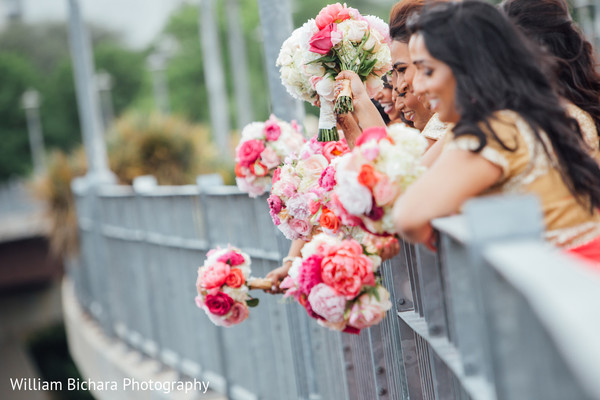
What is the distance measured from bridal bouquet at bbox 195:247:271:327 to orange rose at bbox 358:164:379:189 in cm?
104

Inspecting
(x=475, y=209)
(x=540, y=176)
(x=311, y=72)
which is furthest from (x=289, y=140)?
(x=475, y=209)

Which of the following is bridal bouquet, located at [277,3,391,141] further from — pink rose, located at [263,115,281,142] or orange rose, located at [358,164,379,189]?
orange rose, located at [358,164,379,189]

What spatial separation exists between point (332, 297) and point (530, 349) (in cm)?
114

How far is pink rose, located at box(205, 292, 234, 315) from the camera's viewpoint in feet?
11.3

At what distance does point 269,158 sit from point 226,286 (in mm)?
883

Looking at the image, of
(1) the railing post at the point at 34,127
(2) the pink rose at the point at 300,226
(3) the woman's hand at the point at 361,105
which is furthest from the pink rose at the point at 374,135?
(1) the railing post at the point at 34,127

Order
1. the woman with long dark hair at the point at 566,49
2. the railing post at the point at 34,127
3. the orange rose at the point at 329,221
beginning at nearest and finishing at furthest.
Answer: the orange rose at the point at 329,221
the woman with long dark hair at the point at 566,49
the railing post at the point at 34,127

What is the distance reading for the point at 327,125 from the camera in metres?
3.68

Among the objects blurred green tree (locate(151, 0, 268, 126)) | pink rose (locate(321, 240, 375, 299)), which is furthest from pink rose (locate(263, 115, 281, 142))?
blurred green tree (locate(151, 0, 268, 126))

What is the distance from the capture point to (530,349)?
1.65 m

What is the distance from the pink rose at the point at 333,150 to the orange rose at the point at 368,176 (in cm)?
85

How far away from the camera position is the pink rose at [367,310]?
278cm

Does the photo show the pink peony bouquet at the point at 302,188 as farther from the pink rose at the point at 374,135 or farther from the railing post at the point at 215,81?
the railing post at the point at 215,81

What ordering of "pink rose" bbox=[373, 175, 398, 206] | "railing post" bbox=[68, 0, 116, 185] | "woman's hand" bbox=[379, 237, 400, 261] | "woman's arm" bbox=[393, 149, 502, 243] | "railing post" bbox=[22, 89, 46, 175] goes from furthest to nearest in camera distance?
"railing post" bbox=[22, 89, 46, 175]
"railing post" bbox=[68, 0, 116, 185]
"woman's hand" bbox=[379, 237, 400, 261]
"pink rose" bbox=[373, 175, 398, 206]
"woman's arm" bbox=[393, 149, 502, 243]
